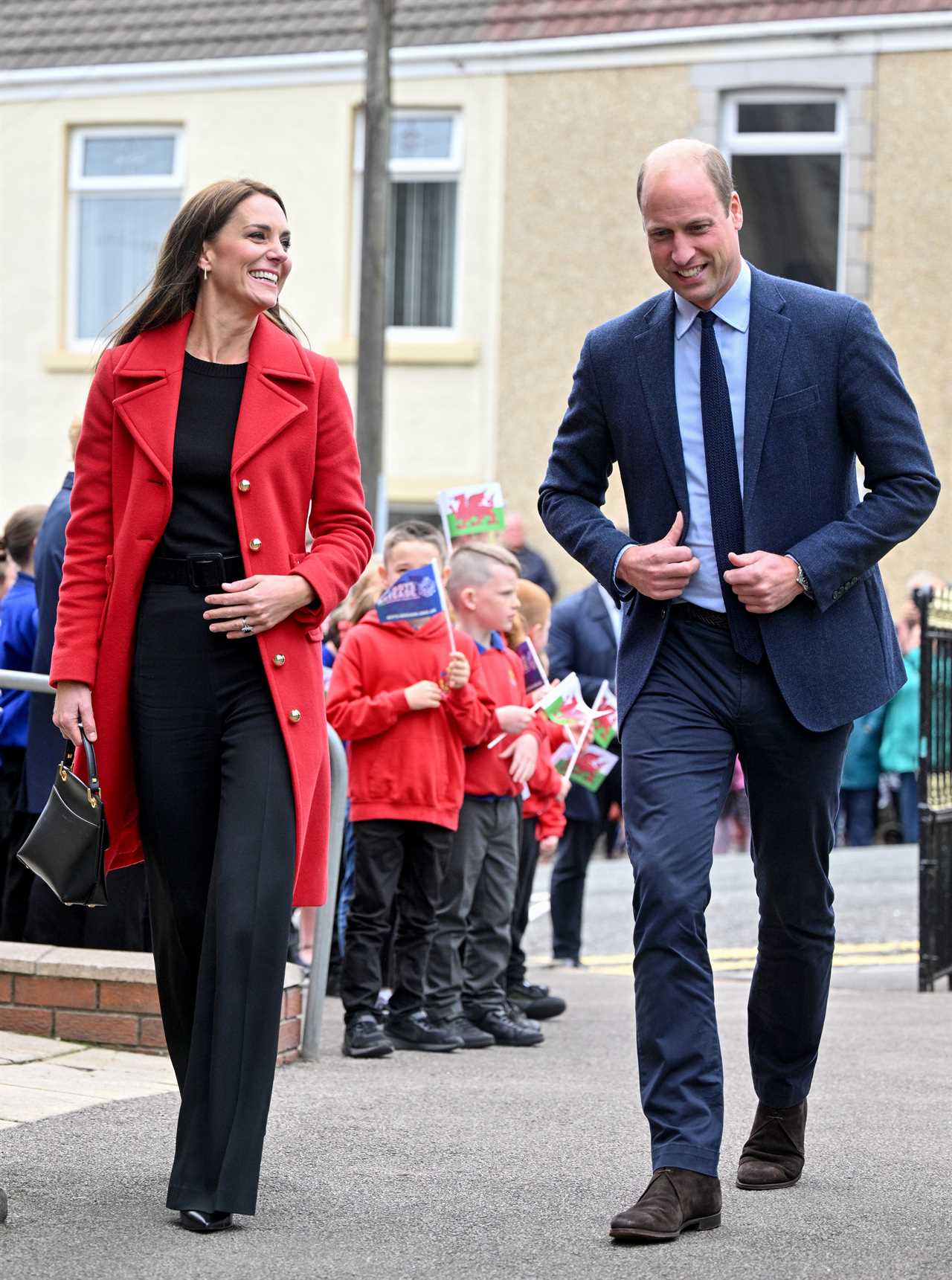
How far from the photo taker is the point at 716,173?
174 inches

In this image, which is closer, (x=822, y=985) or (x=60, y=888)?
(x=60, y=888)

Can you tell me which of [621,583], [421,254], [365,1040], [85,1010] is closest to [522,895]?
[365,1040]

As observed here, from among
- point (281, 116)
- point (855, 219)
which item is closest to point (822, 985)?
point (855, 219)

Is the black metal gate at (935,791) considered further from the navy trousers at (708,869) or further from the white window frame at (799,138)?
the white window frame at (799,138)

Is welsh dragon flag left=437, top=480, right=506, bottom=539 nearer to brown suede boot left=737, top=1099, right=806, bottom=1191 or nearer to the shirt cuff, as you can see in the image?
the shirt cuff

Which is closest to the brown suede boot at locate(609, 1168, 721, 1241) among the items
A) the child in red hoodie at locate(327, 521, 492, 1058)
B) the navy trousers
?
the navy trousers

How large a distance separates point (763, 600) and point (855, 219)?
1335 cm

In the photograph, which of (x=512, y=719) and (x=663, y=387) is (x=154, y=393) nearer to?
(x=663, y=387)

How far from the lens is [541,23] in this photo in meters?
17.5

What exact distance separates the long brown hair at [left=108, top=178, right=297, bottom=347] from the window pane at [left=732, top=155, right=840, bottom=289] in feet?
43.3

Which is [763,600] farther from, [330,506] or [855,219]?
[855,219]

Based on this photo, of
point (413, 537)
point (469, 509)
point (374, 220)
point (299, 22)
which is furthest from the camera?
point (299, 22)

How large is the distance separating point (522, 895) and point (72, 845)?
447cm

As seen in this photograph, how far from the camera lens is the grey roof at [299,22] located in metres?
17.0
